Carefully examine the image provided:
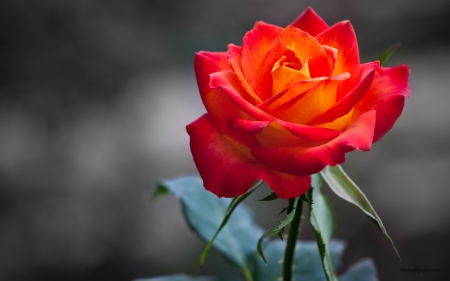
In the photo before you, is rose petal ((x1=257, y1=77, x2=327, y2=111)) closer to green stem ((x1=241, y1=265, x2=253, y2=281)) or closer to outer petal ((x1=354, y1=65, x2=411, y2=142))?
outer petal ((x1=354, y1=65, x2=411, y2=142))

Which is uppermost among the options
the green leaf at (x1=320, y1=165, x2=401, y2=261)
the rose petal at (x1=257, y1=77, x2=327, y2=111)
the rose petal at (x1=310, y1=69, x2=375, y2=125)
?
the rose petal at (x1=257, y1=77, x2=327, y2=111)

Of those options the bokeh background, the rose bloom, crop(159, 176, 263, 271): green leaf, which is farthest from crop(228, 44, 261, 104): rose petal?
the bokeh background

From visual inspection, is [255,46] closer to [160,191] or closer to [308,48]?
[308,48]

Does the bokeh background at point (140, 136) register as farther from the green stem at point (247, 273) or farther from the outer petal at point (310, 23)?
the outer petal at point (310, 23)

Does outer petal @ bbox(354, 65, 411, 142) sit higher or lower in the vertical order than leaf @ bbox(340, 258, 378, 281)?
higher

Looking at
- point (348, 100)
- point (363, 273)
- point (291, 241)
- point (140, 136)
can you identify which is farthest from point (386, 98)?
point (140, 136)

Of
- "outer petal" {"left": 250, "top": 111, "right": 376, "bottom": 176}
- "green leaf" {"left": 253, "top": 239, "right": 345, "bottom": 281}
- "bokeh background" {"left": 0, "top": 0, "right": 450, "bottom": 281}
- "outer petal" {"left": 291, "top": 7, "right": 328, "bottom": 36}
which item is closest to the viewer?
"outer petal" {"left": 250, "top": 111, "right": 376, "bottom": 176}
